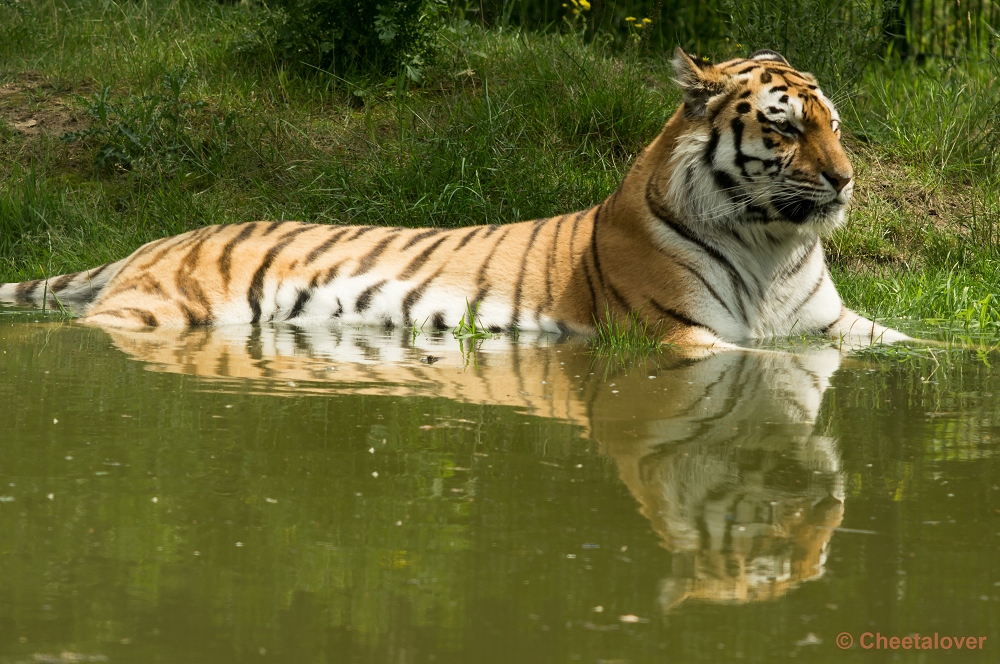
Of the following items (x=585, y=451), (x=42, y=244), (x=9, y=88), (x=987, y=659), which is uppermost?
A: (x=987, y=659)

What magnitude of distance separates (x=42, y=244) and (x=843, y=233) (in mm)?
4779

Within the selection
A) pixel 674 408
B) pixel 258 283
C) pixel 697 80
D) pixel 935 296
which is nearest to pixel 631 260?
pixel 697 80

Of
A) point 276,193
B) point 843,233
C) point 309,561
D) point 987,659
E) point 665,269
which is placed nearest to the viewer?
point 987,659

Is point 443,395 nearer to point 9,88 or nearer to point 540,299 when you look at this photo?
point 540,299

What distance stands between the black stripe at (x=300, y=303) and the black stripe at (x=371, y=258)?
0.23 m

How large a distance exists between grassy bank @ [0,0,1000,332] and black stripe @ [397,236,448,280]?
123 cm

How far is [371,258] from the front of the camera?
17.3 ft

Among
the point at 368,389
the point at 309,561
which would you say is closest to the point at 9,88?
the point at 368,389

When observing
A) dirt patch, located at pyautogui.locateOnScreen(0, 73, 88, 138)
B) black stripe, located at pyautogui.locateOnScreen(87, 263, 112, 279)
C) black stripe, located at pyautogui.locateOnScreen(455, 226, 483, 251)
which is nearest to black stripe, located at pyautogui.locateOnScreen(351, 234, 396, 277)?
black stripe, located at pyautogui.locateOnScreen(455, 226, 483, 251)

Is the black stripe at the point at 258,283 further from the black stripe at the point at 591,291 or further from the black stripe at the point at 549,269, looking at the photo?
the black stripe at the point at 591,291

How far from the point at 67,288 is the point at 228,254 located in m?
0.86

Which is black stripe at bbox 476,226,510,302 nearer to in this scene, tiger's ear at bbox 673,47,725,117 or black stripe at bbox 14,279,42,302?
A: tiger's ear at bbox 673,47,725,117

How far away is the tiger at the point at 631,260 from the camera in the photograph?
14.7ft

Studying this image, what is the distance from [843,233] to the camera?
640cm
